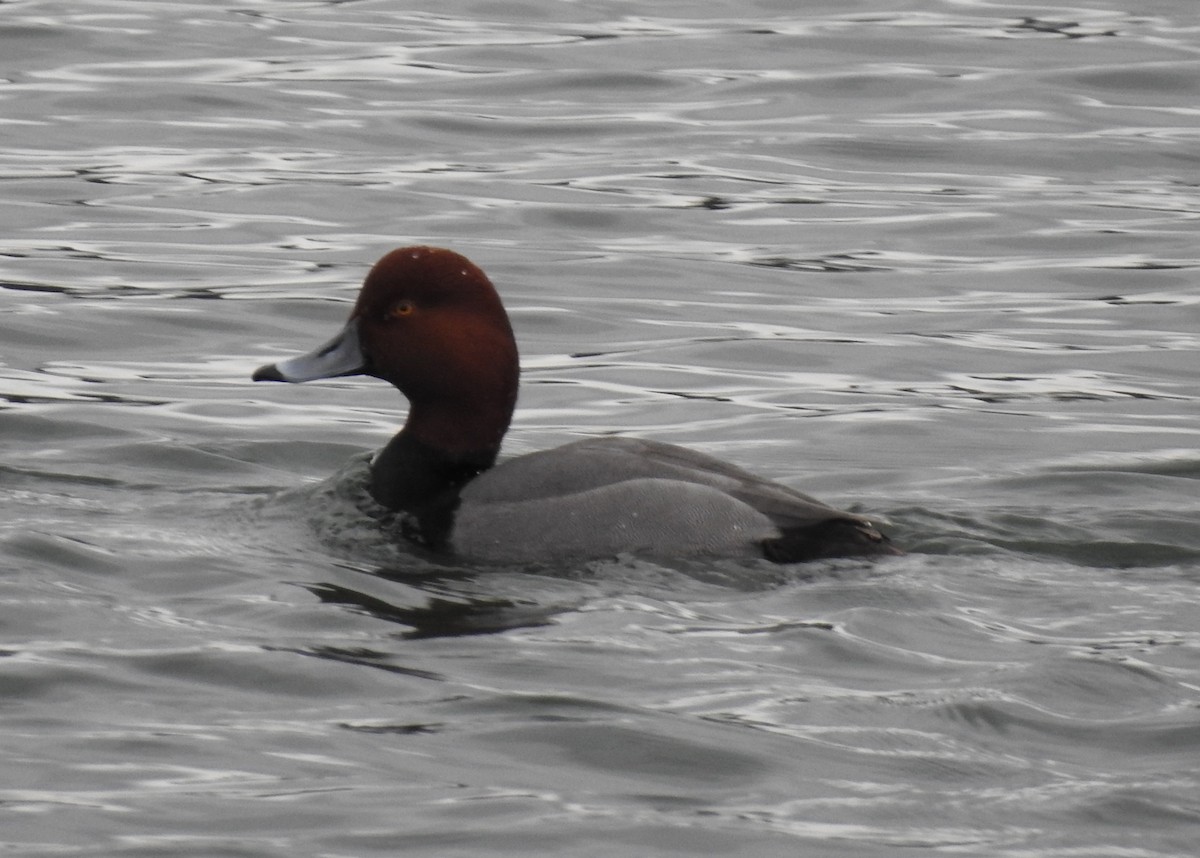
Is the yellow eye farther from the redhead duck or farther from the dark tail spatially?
the dark tail

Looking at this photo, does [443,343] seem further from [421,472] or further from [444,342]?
[421,472]

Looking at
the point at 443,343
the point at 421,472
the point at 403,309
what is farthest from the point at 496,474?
the point at 403,309

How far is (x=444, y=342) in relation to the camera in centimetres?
741

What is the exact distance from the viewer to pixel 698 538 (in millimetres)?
6832

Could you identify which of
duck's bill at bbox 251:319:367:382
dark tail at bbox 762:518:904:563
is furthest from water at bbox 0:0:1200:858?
duck's bill at bbox 251:319:367:382

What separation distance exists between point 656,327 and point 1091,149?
489cm

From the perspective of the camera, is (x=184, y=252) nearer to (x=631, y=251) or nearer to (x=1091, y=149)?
(x=631, y=251)

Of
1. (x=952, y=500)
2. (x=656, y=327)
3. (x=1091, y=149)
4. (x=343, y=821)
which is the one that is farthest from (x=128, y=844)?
(x=1091, y=149)

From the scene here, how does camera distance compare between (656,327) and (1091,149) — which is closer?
(656,327)

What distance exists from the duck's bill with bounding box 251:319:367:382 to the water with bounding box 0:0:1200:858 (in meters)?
0.42

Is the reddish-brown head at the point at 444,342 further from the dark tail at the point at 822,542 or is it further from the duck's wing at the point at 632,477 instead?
the dark tail at the point at 822,542

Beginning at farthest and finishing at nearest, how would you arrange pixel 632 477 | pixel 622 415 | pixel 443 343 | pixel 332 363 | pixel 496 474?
pixel 622 415 < pixel 332 363 < pixel 443 343 < pixel 496 474 < pixel 632 477

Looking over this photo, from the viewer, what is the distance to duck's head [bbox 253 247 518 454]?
7.42 metres

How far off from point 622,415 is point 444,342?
2.03m
